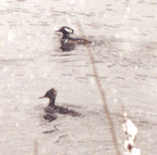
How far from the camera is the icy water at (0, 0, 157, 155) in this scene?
21.3 ft

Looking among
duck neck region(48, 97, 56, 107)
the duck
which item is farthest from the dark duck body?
the duck

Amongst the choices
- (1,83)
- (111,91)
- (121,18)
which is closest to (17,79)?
(1,83)

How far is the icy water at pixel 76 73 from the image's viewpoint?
6.50m

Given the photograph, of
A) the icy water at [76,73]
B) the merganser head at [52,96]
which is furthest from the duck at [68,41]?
the merganser head at [52,96]

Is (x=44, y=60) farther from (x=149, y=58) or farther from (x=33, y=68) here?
(x=149, y=58)

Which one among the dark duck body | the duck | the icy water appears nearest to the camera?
the icy water

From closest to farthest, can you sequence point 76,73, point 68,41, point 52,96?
1. point 52,96
2. point 76,73
3. point 68,41

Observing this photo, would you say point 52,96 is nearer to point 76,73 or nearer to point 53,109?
point 53,109

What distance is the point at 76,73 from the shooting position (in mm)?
8883

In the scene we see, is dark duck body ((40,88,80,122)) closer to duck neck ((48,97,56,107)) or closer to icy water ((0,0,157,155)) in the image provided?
duck neck ((48,97,56,107))

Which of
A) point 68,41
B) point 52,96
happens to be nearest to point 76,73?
point 68,41

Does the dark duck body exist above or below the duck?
below

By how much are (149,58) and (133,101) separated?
7.38 ft

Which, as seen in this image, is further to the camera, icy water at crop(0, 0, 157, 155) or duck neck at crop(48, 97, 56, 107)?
duck neck at crop(48, 97, 56, 107)
